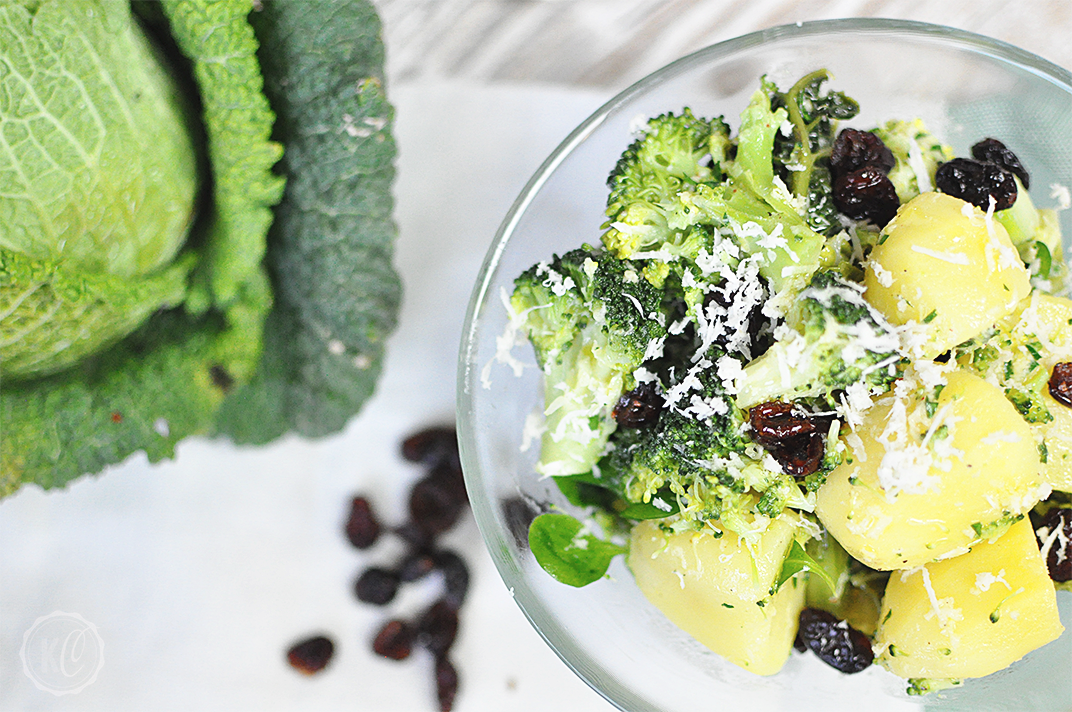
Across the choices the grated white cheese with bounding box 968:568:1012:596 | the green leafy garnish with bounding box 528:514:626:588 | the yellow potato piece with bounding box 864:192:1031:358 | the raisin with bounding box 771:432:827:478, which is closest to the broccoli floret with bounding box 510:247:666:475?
the green leafy garnish with bounding box 528:514:626:588

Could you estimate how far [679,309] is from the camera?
1380mm

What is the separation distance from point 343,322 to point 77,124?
641 mm

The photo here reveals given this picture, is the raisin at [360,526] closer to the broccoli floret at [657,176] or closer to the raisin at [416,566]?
the raisin at [416,566]

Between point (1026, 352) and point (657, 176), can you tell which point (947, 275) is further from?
point (657, 176)

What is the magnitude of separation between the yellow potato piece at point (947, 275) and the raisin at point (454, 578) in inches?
47.3

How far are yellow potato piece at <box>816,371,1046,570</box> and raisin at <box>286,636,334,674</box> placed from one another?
4.27 feet

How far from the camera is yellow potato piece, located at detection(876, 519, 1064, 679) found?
124cm

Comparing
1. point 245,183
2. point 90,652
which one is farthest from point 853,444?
point 90,652

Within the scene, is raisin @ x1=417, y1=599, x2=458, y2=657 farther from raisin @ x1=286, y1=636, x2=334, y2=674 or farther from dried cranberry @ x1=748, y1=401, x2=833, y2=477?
dried cranberry @ x1=748, y1=401, x2=833, y2=477

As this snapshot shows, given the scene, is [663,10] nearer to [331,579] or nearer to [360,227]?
[360,227]

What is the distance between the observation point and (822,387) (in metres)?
1.20

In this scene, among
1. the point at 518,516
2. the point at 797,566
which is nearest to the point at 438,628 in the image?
the point at 518,516

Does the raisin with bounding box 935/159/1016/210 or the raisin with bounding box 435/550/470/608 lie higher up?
the raisin with bounding box 935/159/1016/210

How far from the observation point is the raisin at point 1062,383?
1.29 m
